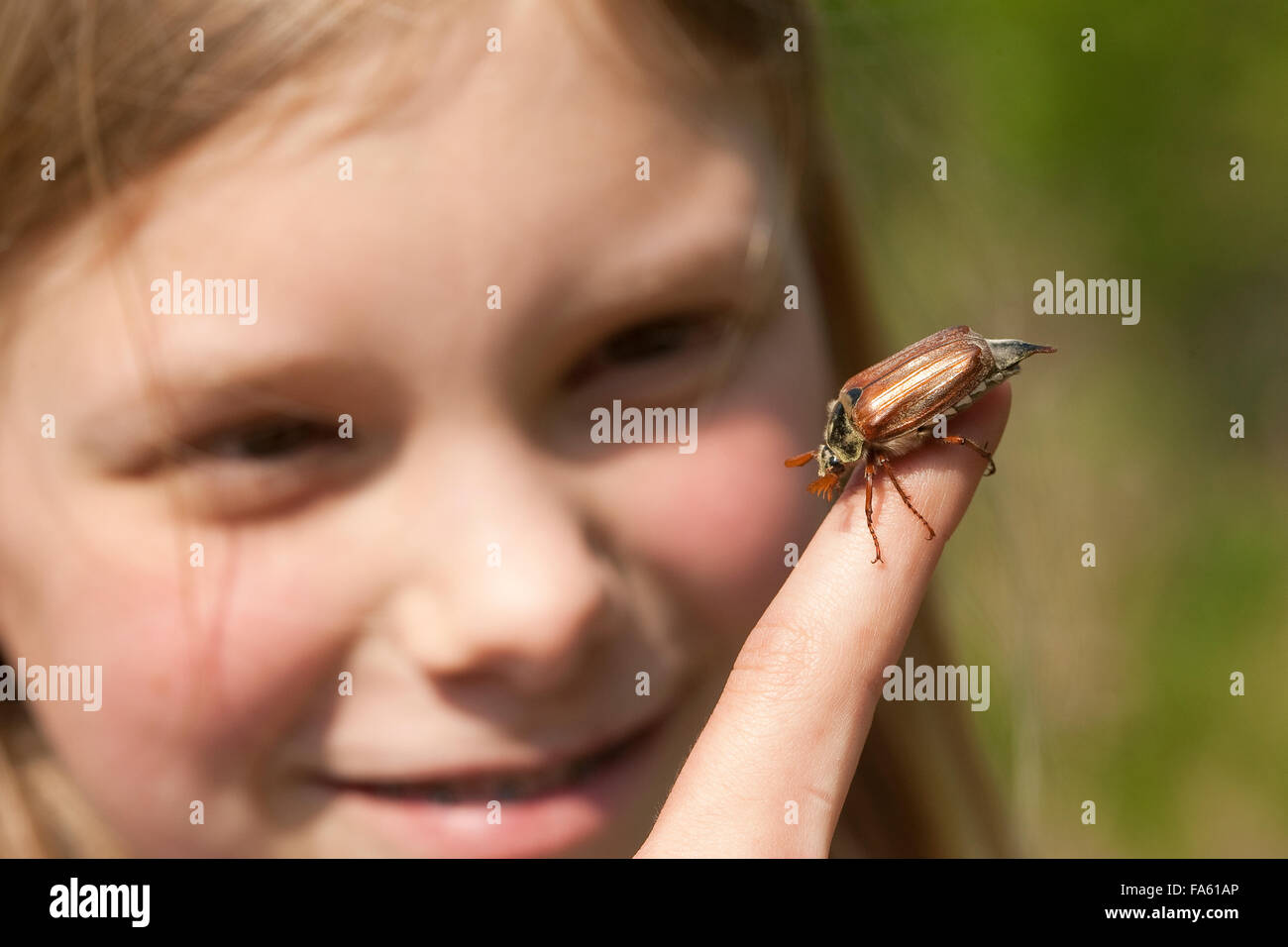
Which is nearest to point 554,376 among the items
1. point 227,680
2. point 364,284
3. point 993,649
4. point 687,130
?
point 364,284

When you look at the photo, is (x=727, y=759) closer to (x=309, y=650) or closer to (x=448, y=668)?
(x=448, y=668)

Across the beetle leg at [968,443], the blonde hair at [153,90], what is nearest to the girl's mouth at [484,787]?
the blonde hair at [153,90]

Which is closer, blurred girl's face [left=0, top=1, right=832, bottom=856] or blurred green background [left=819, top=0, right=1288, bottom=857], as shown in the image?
blurred girl's face [left=0, top=1, right=832, bottom=856]

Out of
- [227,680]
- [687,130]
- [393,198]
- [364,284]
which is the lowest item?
[227,680]

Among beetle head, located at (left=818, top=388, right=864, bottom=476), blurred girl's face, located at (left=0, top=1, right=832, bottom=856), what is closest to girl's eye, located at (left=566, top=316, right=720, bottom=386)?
blurred girl's face, located at (left=0, top=1, right=832, bottom=856)

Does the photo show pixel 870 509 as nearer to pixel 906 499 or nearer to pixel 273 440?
pixel 906 499

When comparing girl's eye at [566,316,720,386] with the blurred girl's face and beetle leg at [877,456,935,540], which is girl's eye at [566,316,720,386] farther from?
beetle leg at [877,456,935,540]

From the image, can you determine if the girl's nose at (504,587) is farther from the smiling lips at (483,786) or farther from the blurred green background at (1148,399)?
the blurred green background at (1148,399)
